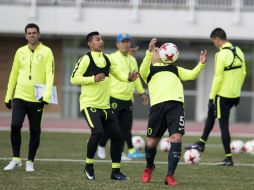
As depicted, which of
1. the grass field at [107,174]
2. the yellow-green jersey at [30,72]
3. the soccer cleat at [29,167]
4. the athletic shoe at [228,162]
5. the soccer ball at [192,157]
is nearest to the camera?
the grass field at [107,174]

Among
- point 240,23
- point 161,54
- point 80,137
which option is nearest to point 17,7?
point 240,23

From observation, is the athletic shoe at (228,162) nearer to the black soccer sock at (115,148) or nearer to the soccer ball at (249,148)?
the soccer ball at (249,148)

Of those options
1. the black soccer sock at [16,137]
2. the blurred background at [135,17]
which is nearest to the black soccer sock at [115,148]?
the black soccer sock at [16,137]

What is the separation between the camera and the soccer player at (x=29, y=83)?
489 inches

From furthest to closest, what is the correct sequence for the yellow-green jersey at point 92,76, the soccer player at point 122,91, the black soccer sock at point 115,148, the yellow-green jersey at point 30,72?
the soccer player at point 122,91
the yellow-green jersey at point 30,72
the black soccer sock at point 115,148
the yellow-green jersey at point 92,76

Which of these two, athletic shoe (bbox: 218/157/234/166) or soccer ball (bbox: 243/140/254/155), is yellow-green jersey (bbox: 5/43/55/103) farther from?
soccer ball (bbox: 243/140/254/155)

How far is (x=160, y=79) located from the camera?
1114cm

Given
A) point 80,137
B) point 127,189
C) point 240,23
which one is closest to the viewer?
point 127,189

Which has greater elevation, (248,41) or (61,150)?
(248,41)

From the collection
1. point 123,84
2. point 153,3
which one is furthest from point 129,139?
point 153,3

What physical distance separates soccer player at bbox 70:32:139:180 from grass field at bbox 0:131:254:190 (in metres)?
0.35

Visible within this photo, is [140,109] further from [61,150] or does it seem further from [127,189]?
[127,189]

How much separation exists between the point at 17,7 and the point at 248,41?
983 cm

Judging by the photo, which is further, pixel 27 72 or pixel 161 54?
pixel 27 72
